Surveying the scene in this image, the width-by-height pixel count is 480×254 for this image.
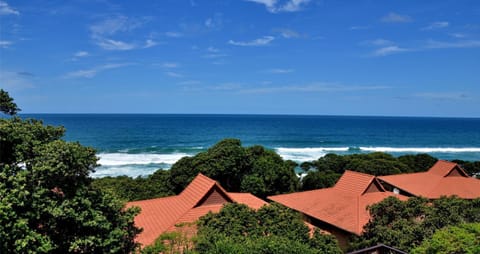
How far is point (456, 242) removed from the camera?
798 cm

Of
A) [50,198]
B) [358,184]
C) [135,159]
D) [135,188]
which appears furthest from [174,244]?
[135,159]

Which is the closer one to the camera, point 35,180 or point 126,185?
point 35,180

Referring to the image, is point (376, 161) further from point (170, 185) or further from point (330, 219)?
point (170, 185)

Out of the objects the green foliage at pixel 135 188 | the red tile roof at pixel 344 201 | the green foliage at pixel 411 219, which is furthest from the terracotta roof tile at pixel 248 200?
the green foliage at pixel 411 219

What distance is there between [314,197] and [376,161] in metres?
14.7

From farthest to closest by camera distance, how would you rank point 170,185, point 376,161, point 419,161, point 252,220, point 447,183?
point 419,161, point 376,161, point 170,185, point 447,183, point 252,220

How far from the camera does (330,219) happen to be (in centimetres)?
1608

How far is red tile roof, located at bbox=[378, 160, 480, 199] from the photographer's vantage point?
2003 centimetres

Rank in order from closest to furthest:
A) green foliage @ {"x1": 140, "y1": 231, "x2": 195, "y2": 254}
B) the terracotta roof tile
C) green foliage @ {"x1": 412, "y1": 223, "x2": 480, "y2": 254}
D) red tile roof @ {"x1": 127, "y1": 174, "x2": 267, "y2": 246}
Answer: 1. green foliage @ {"x1": 412, "y1": 223, "x2": 480, "y2": 254}
2. green foliage @ {"x1": 140, "y1": 231, "x2": 195, "y2": 254}
3. red tile roof @ {"x1": 127, "y1": 174, "x2": 267, "y2": 246}
4. the terracotta roof tile

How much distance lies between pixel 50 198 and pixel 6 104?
3.69 meters

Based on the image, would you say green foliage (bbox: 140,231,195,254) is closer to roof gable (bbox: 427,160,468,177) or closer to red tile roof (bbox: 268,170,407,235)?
red tile roof (bbox: 268,170,407,235)

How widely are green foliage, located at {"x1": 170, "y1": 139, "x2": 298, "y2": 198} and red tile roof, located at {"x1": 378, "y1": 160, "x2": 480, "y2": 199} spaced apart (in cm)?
739

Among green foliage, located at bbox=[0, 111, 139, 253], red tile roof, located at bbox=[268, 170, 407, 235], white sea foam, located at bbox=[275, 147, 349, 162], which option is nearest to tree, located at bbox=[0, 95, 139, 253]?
green foliage, located at bbox=[0, 111, 139, 253]

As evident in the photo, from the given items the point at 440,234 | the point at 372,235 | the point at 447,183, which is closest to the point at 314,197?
the point at 372,235
